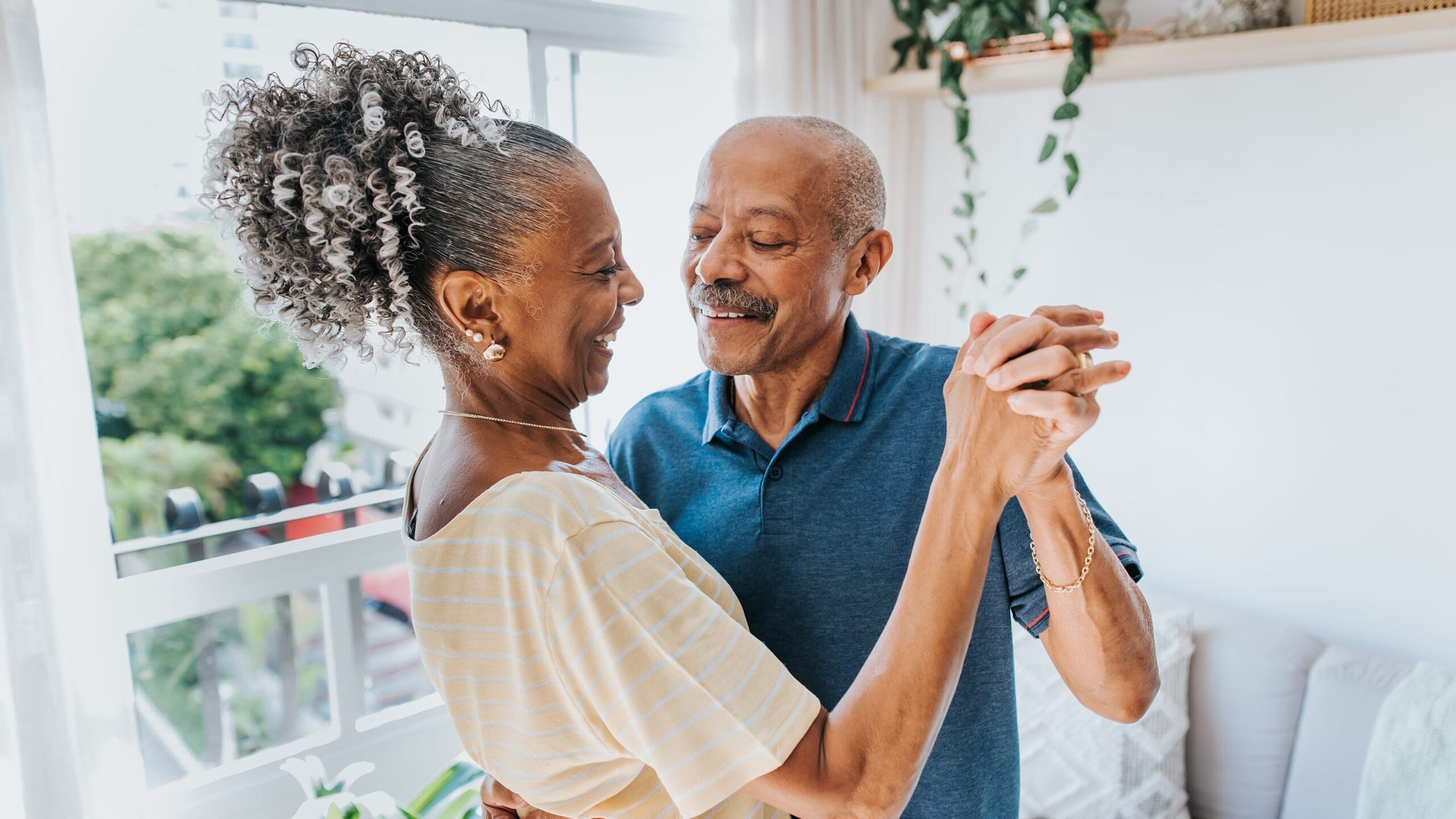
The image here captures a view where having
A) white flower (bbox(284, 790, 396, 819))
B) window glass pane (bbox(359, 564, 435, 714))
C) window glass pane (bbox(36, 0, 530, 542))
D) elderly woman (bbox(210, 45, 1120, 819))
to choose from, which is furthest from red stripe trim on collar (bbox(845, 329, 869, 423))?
window glass pane (bbox(359, 564, 435, 714))

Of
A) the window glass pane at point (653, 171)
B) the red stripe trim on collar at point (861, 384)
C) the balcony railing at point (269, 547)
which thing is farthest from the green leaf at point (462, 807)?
the red stripe trim on collar at point (861, 384)

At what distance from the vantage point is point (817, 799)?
83cm

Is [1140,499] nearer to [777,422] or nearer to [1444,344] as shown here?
[1444,344]

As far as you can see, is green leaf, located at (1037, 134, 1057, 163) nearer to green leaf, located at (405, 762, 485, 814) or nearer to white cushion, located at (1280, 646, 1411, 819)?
white cushion, located at (1280, 646, 1411, 819)

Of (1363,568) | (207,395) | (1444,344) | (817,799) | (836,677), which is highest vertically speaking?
(1444,344)

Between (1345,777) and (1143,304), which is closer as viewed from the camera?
(1345,777)

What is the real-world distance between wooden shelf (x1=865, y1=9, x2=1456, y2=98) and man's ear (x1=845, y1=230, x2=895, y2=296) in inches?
A: 43.6

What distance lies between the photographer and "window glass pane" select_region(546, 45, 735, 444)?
2.51 meters

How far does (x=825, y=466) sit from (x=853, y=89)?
180 centimetres

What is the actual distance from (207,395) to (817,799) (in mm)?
6710

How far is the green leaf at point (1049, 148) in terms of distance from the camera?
8.10 feet

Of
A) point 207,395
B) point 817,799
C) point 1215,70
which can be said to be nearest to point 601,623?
point 817,799

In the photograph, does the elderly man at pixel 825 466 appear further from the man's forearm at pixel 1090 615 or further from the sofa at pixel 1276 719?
the sofa at pixel 1276 719

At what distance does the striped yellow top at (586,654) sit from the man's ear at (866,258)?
26.6 inches
